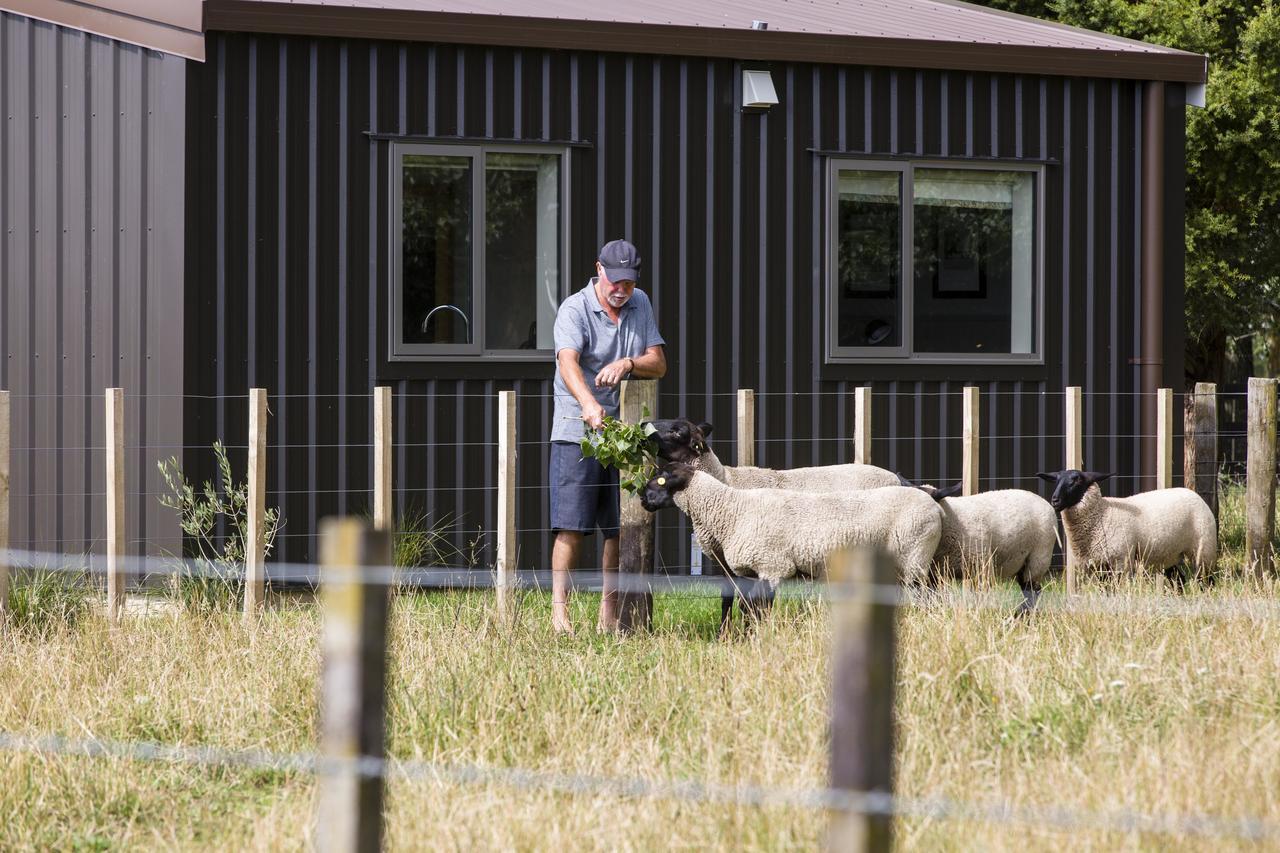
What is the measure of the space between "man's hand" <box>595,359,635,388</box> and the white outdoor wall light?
3732 mm

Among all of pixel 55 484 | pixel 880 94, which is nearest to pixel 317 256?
pixel 55 484

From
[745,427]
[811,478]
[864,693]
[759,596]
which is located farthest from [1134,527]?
[864,693]

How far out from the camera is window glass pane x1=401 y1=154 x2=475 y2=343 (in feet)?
33.5

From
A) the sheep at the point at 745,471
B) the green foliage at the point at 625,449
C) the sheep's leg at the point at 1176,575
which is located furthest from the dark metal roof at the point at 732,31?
the sheep's leg at the point at 1176,575

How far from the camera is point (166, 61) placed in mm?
9562

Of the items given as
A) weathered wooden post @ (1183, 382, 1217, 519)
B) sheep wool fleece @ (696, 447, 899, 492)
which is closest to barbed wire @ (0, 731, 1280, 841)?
sheep wool fleece @ (696, 447, 899, 492)

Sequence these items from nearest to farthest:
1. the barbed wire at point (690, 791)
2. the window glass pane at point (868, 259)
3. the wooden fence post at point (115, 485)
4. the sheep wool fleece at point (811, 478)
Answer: the barbed wire at point (690, 791)
the sheep wool fleece at point (811, 478)
the wooden fence post at point (115, 485)
the window glass pane at point (868, 259)

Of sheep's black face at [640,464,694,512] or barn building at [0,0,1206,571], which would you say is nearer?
sheep's black face at [640,464,694,512]

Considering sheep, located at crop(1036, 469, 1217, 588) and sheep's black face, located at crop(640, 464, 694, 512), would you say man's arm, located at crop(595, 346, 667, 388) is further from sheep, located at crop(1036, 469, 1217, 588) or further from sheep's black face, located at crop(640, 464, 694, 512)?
sheep, located at crop(1036, 469, 1217, 588)

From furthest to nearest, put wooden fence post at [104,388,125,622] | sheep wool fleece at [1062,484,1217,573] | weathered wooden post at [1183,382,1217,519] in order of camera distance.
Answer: weathered wooden post at [1183,382,1217,519] < sheep wool fleece at [1062,484,1217,573] < wooden fence post at [104,388,125,622]

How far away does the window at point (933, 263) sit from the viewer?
1104 centimetres

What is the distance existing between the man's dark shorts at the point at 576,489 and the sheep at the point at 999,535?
5.31 feet

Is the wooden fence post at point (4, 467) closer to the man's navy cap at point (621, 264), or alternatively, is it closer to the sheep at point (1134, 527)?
the man's navy cap at point (621, 264)

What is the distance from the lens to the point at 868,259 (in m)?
11.1
